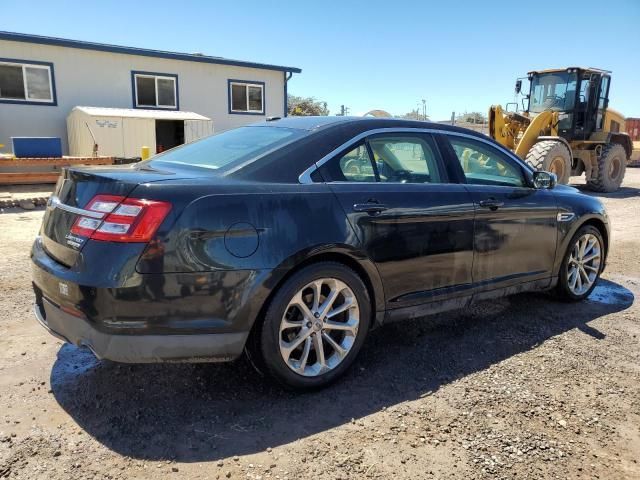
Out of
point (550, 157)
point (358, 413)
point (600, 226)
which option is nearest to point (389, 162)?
point (358, 413)

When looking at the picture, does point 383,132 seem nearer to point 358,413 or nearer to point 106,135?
point 358,413

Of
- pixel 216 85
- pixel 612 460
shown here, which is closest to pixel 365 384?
pixel 612 460

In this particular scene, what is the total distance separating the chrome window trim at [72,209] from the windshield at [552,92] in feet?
44.4

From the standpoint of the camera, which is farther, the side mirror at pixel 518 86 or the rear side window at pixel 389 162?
the side mirror at pixel 518 86

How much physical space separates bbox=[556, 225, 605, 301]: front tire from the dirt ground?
0.69 m

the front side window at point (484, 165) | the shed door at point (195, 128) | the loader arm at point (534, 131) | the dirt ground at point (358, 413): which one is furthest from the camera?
the shed door at point (195, 128)

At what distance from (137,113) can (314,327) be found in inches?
567

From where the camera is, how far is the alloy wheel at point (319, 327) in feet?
9.53

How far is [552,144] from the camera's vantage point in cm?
1195

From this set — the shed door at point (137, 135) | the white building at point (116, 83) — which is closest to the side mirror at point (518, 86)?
the white building at point (116, 83)

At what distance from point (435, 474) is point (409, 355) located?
1.26m

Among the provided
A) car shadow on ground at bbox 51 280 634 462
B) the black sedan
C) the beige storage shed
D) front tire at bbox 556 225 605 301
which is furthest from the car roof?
the beige storage shed

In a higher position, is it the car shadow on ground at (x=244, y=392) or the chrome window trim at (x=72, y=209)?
the chrome window trim at (x=72, y=209)

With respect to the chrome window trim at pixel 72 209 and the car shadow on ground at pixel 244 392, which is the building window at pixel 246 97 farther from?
the chrome window trim at pixel 72 209
